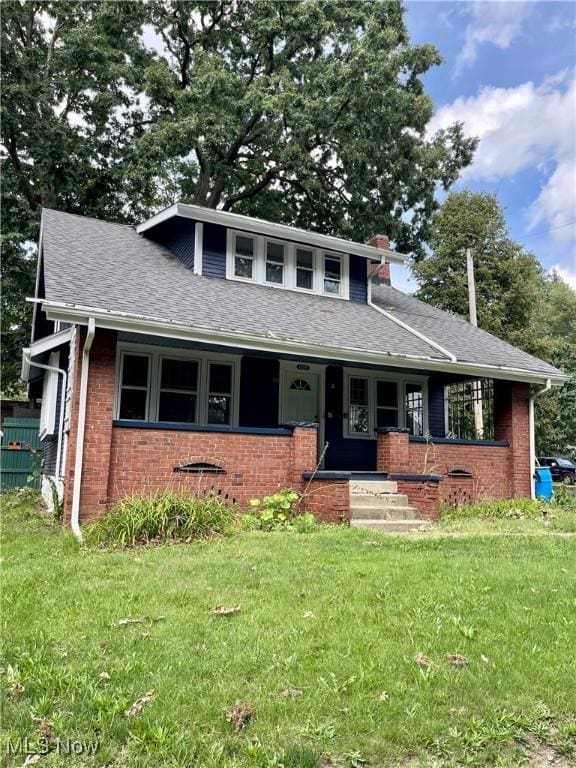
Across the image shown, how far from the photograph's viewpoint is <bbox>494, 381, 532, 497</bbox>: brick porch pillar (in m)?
12.0

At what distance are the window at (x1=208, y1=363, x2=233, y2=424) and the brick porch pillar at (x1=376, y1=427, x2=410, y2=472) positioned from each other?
2.94 metres

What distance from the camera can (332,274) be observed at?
14.0 meters

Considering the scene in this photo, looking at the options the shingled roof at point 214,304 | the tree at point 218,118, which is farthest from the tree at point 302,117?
the shingled roof at point 214,304

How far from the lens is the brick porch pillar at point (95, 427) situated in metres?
8.20

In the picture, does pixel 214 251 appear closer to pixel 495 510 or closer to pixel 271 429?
pixel 271 429

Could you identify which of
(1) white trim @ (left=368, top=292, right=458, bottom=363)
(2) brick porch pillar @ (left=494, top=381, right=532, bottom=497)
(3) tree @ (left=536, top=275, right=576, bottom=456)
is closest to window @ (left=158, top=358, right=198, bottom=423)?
(1) white trim @ (left=368, top=292, right=458, bottom=363)

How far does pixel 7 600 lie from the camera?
4.82 m

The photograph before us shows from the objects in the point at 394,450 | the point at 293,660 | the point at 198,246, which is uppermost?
the point at 198,246

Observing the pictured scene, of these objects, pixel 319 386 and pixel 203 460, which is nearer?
pixel 203 460

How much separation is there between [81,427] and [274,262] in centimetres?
656

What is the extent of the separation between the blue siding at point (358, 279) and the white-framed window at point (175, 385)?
4057 millimetres

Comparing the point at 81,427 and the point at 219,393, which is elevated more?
the point at 219,393

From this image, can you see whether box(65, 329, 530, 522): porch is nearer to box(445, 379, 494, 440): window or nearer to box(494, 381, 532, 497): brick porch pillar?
box(494, 381, 532, 497): brick porch pillar

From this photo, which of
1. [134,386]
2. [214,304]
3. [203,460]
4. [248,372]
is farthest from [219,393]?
[203,460]
